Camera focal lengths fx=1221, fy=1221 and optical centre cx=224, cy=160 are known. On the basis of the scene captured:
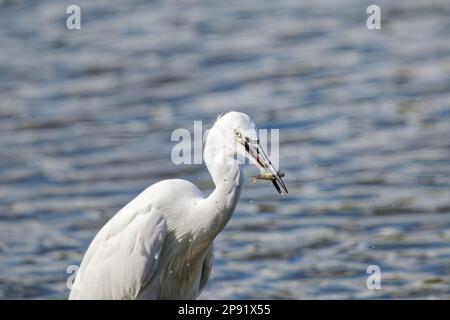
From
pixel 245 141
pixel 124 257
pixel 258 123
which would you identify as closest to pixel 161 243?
pixel 124 257

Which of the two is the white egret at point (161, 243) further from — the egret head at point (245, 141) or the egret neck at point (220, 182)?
the egret head at point (245, 141)

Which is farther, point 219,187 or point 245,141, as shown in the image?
point 219,187

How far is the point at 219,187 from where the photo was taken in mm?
8500

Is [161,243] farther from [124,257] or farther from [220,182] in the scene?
[220,182]

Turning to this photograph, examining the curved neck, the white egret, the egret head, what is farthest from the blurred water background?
the egret head

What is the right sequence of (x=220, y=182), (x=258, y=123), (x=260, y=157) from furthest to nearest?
(x=258, y=123)
(x=220, y=182)
(x=260, y=157)

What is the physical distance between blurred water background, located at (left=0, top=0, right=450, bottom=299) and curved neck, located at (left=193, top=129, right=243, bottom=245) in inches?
110

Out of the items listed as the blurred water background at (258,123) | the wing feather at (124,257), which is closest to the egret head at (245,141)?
the wing feather at (124,257)

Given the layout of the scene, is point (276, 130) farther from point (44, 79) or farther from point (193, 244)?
point (193, 244)

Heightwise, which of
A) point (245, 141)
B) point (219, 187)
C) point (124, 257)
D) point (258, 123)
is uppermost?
point (258, 123)

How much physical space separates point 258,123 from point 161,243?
703 centimetres
